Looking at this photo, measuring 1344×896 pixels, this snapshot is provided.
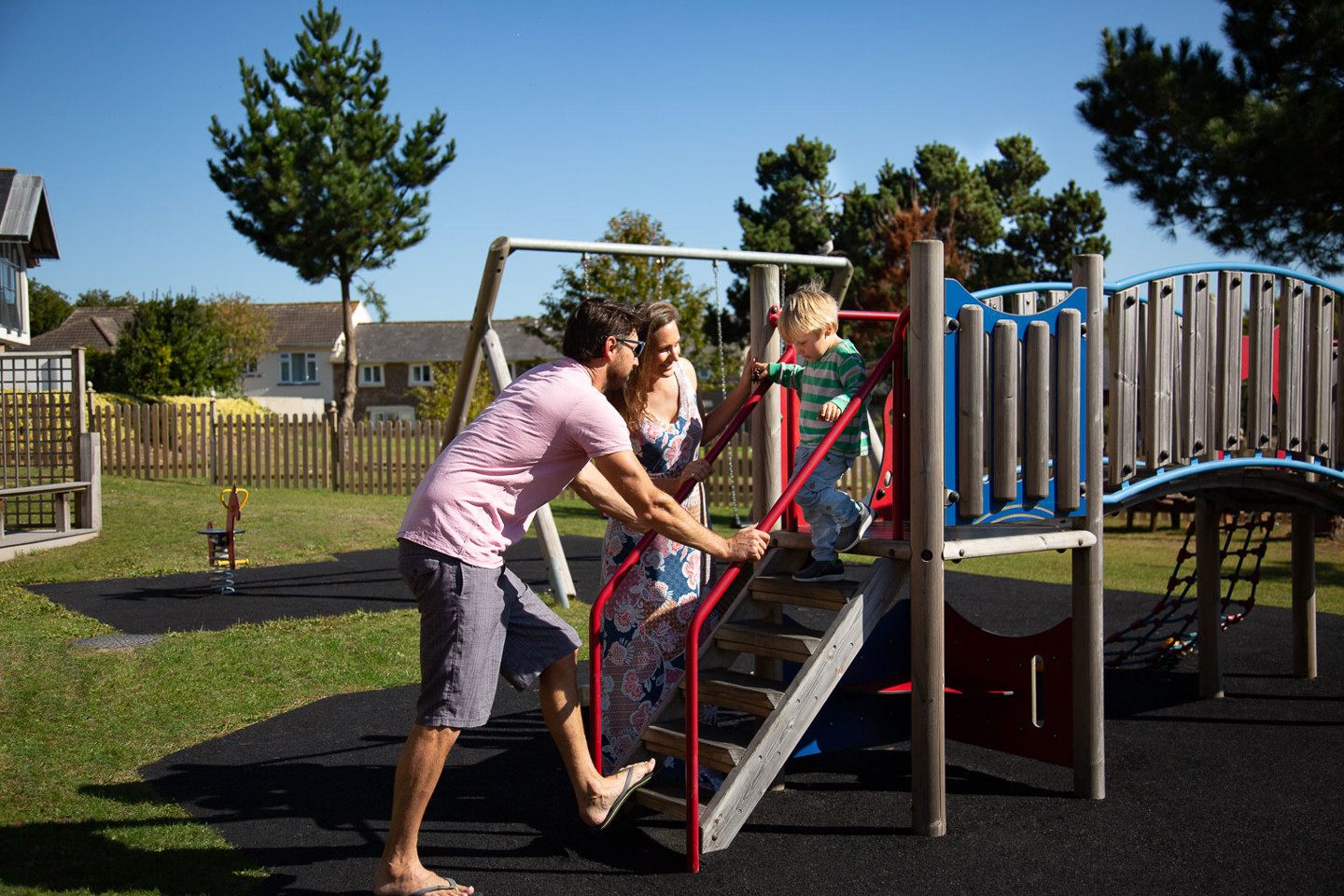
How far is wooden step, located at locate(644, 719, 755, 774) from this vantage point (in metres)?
3.98

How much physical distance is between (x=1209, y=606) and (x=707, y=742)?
3992mm

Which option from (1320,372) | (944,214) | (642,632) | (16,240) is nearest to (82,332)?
(16,240)

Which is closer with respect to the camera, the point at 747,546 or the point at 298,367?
the point at 747,546

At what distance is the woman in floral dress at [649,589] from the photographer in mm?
4457

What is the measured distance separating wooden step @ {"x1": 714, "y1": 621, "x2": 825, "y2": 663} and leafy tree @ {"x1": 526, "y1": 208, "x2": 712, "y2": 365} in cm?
1230

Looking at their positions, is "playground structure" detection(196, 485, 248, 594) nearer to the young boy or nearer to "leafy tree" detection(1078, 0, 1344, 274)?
the young boy

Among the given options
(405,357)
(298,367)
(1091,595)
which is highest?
(405,357)

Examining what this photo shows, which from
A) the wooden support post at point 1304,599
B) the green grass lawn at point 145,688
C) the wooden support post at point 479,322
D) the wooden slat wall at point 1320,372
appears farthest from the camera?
the wooden support post at point 479,322

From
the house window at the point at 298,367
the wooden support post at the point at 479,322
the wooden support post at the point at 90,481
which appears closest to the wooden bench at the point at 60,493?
the wooden support post at the point at 90,481

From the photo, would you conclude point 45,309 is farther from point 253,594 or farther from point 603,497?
point 603,497

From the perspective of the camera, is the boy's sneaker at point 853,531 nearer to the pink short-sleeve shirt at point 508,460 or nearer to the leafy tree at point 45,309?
the pink short-sleeve shirt at point 508,460

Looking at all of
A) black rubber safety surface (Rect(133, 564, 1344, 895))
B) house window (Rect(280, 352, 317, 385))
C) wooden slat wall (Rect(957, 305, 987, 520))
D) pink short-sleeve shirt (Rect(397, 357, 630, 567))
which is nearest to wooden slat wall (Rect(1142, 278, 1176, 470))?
wooden slat wall (Rect(957, 305, 987, 520))

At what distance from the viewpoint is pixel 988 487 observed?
Result: 4.43 metres

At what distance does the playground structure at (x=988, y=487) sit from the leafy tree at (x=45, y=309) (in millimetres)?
69383
